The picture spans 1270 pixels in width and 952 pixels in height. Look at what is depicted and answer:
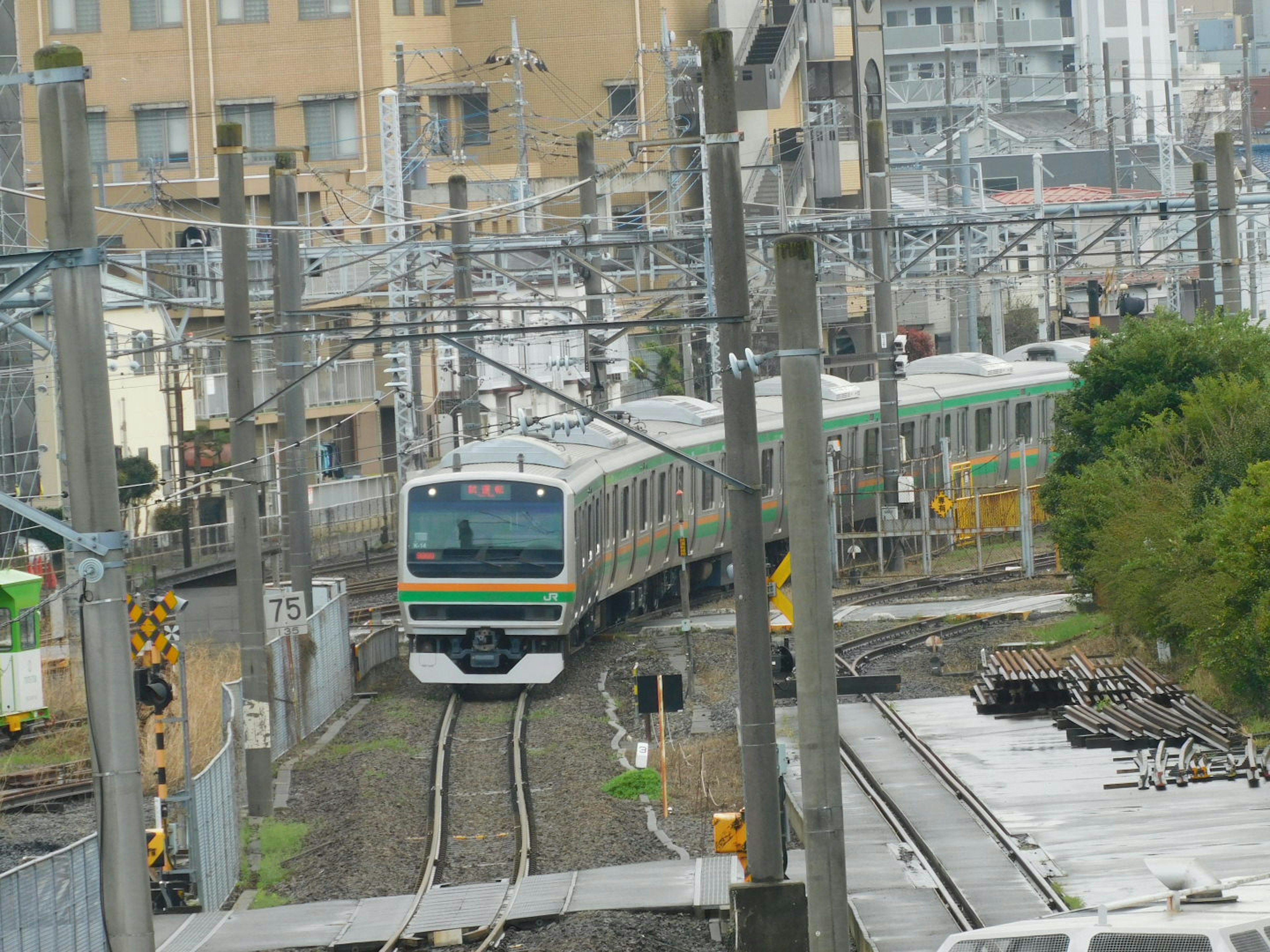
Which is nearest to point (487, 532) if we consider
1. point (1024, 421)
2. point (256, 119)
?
point (1024, 421)

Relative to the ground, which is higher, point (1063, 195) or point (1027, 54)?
point (1027, 54)

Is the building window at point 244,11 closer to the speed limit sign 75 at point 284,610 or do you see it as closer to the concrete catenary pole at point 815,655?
the speed limit sign 75 at point 284,610

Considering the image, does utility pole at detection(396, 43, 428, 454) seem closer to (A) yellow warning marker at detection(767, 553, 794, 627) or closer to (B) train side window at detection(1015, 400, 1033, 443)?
(A) yellow warning marker at detection(767, 553, 794, 627)

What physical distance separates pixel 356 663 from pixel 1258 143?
79.6 m

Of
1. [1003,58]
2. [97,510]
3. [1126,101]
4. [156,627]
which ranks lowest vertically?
[156,627]

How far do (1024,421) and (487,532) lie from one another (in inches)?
697

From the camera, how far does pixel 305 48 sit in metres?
46.8

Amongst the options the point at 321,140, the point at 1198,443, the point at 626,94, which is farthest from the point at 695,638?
the point at 626,94

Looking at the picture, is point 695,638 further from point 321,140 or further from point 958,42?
point 958,42

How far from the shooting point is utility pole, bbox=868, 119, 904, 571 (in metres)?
27.8

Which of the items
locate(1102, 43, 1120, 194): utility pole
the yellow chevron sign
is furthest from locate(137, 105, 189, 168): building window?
the yellow chevron sign

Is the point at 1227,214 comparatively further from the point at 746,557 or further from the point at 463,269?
the point at 746,557

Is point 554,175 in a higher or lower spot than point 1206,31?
lower

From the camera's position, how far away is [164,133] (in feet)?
153
